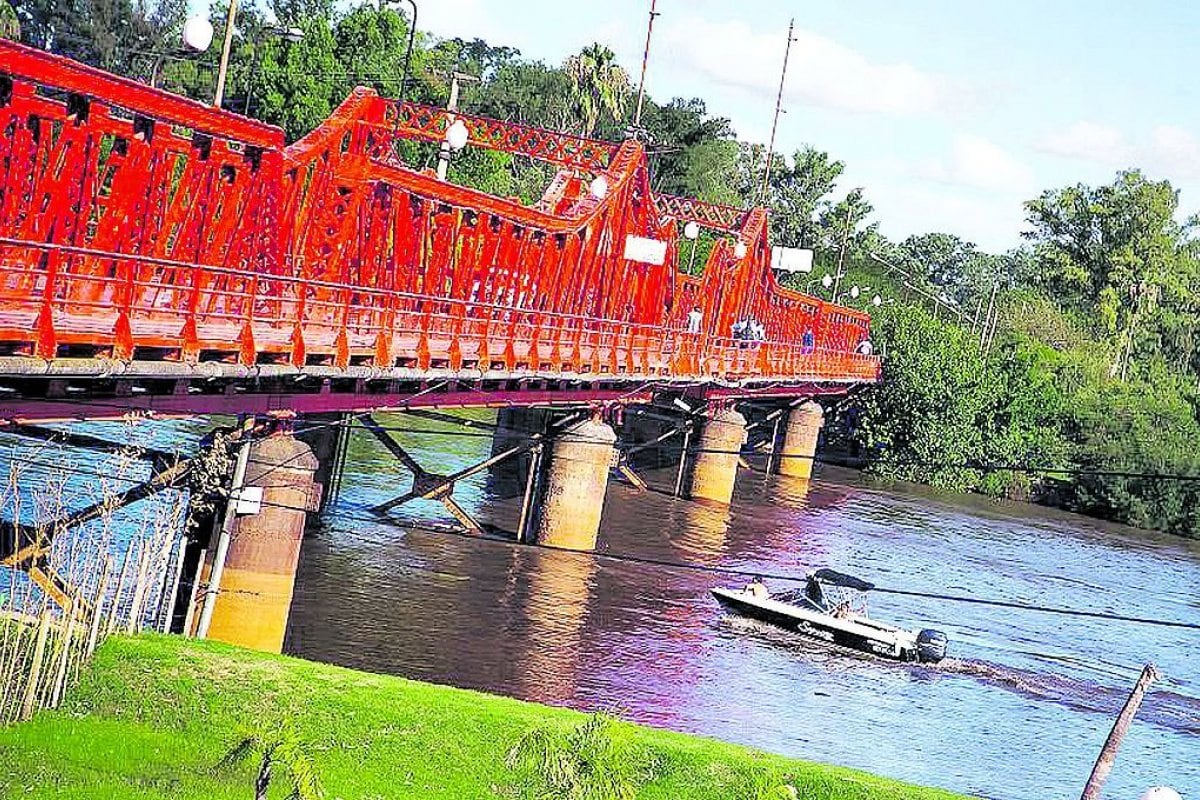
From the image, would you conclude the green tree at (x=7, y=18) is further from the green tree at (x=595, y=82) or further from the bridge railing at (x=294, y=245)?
the bridge railing at (x=294, y=245)

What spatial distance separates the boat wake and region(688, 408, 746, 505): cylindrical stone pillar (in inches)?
887

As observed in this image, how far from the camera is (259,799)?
54.4 feet

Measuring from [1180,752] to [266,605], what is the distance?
18805 mm

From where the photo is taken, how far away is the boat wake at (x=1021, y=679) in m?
39.9

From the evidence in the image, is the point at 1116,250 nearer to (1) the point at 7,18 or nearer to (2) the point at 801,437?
(2) the point at 801,437

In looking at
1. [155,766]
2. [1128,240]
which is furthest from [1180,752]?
[1128,240]

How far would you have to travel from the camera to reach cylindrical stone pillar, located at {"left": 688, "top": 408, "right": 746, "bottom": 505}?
65.6 meters

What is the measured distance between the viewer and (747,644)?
40469 mm

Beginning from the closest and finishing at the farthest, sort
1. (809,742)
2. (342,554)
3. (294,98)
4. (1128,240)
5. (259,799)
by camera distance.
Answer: (259,799)
(809,742)
(342,554)
(294,98)
(1128,240)

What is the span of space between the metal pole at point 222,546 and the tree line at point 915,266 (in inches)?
1148

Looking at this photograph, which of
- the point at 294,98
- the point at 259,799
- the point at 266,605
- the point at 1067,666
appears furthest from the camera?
the point at 294,98

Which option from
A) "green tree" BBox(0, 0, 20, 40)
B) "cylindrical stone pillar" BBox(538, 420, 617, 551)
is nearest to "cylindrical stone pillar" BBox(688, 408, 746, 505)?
"cylindrical stone pillar" BBox(538, 420, 617, 551)

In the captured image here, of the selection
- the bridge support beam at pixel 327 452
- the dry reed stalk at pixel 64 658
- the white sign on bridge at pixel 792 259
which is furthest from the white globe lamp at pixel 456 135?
the white sign on bridge at pixel 792 259

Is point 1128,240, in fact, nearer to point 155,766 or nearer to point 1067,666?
point 1067,666
